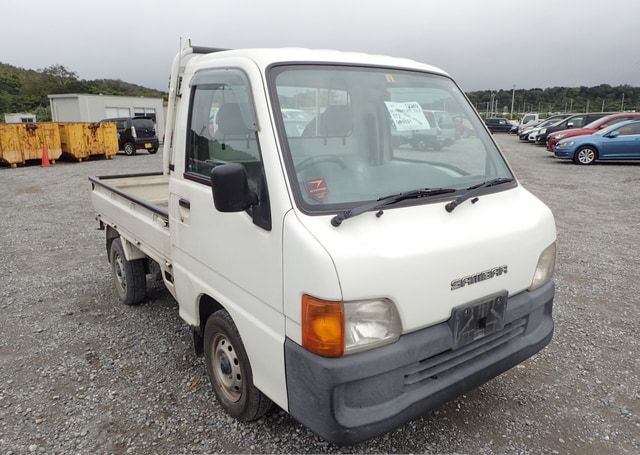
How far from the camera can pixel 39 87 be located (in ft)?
207

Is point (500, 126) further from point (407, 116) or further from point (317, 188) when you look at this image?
point (317, 188)

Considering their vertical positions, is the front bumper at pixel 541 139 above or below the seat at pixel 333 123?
below

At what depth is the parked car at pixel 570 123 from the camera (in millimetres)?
21234

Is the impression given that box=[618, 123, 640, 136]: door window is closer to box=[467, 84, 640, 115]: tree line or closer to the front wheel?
the front wheel

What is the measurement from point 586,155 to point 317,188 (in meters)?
17.4

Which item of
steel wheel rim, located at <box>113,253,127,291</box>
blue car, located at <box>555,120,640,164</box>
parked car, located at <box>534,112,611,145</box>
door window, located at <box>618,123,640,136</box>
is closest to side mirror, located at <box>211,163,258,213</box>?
steel wheel rim, located at <box>113,253,127,291</box>

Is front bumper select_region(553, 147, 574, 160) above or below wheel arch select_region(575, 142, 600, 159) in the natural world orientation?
below

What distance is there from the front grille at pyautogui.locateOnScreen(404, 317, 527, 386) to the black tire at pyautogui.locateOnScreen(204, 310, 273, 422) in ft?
3.00

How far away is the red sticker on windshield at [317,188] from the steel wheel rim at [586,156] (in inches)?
679

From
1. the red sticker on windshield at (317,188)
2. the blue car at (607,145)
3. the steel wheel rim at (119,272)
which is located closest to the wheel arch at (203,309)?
the red sticker on windshield at (317,188)

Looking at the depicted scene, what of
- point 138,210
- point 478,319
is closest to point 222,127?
point 138,210

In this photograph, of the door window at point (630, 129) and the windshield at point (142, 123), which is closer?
the door window at point (630, 129)

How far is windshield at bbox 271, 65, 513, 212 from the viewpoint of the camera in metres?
2.34

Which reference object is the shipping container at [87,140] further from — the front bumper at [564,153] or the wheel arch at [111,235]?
the front bumper at [564,153]
